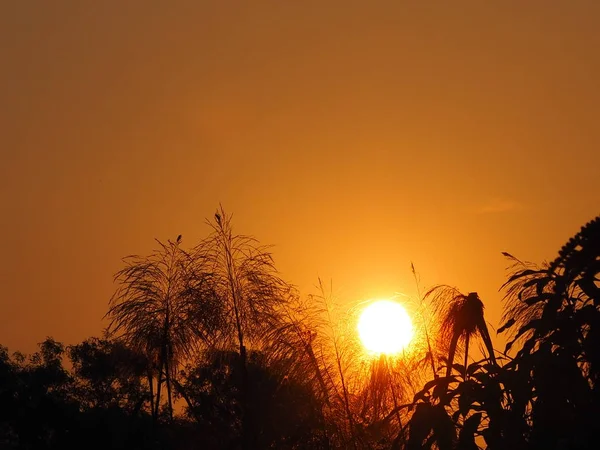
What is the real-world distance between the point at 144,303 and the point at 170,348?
1452 mm

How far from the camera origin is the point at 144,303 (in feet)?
69.3

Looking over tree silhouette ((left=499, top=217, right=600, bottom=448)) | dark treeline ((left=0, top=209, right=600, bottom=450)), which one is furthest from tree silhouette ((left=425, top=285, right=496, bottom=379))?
tree silhouette ((left=499, top=217, right=600, bottom=448))

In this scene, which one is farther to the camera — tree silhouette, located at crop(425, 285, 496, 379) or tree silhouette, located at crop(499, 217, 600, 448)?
tree silhouette, located at crop(425, 285, 496, 379)

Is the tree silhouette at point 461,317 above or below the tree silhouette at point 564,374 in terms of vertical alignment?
above

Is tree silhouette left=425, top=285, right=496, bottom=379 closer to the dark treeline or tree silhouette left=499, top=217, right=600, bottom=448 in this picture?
the dark treeline

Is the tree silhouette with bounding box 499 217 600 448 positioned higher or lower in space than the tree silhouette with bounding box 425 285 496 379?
lower

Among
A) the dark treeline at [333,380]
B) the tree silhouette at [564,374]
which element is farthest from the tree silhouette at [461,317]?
the tree silhouette at [564,374]

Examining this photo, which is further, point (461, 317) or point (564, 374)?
point (461, 317)

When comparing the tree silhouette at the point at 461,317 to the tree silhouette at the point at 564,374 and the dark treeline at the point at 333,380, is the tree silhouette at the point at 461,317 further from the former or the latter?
the tree silhouette at the point at 564,374

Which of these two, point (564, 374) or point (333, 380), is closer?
point (564, 374)

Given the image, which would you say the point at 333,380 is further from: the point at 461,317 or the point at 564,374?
the point at 564,374

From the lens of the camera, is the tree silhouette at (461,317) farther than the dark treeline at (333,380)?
Yes

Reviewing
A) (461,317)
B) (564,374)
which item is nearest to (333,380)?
(461,317)

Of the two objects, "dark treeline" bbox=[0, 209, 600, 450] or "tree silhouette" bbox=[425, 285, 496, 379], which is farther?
"tree silhouette" bbox=[425, 285, 496, 379]
